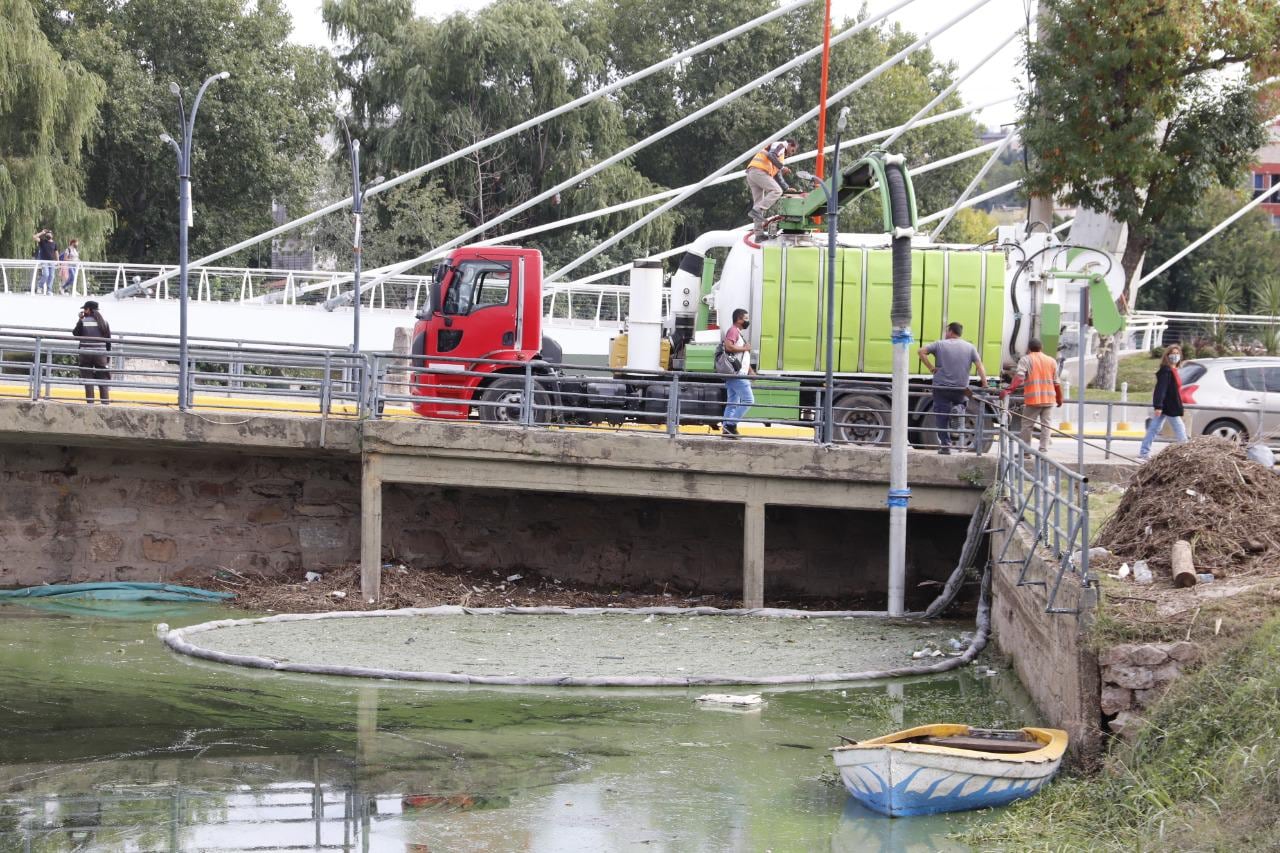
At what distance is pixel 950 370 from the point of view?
18.7 m

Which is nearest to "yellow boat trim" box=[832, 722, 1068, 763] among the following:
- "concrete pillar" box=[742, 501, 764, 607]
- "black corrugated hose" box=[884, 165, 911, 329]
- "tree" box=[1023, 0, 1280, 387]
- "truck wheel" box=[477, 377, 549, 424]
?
"black corrugated hose" box=[884, 165, 911, 329]

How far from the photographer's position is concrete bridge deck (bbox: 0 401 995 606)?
18.4 metres

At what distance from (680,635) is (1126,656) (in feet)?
22.9

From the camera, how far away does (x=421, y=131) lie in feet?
150

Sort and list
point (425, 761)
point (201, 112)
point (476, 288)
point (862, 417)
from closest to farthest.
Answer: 1. point (425, 761)
2. point (862, 417)
3. point (476, 288)
4. point (201, 112)

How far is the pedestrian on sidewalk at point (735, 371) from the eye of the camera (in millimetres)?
18984

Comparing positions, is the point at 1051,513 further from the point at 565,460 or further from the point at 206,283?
the point at 206,283

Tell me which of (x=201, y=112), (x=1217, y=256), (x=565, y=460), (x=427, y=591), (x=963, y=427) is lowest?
(x=427, y=591)

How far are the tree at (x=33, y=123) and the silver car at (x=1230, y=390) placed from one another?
26450 mm

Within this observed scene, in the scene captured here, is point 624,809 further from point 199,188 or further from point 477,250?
point 199,188

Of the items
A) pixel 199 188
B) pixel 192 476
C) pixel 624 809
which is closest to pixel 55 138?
pixel 199 188

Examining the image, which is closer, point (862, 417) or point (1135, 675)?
point (1135, 675)

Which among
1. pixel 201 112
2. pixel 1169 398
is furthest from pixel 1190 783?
pixel 201 112

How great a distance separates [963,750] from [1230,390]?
43.6ft
